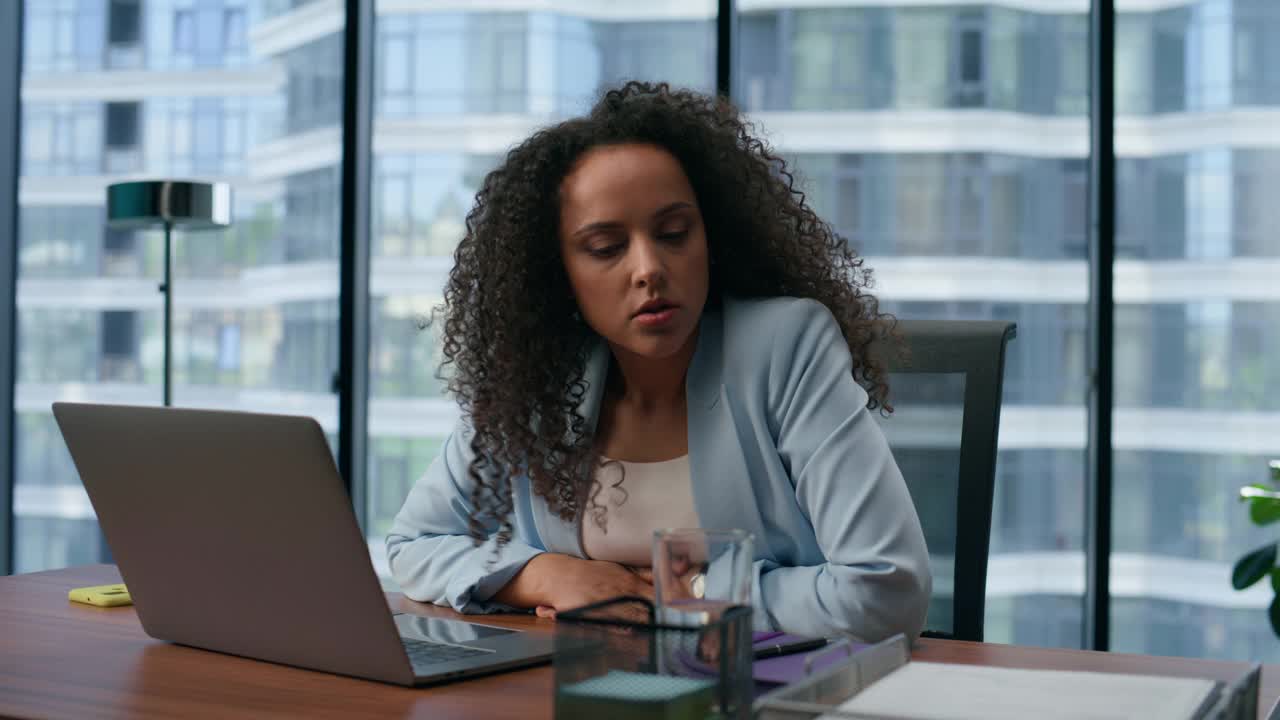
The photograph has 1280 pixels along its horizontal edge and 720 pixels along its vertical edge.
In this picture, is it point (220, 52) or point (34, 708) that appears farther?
point (220, 52)

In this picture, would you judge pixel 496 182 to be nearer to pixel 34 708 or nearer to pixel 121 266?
pixel 34 708

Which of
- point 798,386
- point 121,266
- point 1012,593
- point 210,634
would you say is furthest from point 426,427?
point 210,634

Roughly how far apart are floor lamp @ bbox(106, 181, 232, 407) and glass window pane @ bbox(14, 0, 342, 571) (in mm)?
398

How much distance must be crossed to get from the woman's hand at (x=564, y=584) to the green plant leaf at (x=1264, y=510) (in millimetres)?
1178

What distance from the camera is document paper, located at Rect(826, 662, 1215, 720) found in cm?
71

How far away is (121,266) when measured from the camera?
12.2 ft

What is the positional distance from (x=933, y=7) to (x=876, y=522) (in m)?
2.38

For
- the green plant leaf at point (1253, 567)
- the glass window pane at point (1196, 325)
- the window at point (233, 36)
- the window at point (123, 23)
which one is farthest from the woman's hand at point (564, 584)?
A: the window at point (123, 23)

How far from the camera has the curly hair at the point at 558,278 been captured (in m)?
1.57

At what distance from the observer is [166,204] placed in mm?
3131

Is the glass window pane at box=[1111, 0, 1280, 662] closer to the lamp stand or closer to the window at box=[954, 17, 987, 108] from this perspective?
the window at box=[954, 17, 987, 108]

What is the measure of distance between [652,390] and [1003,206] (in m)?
1.96

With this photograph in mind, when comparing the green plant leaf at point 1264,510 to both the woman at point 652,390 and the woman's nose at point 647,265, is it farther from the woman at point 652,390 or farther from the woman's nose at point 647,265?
the woman's nose at point 647,265

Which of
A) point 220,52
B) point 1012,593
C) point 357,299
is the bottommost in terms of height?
point 1012,593
